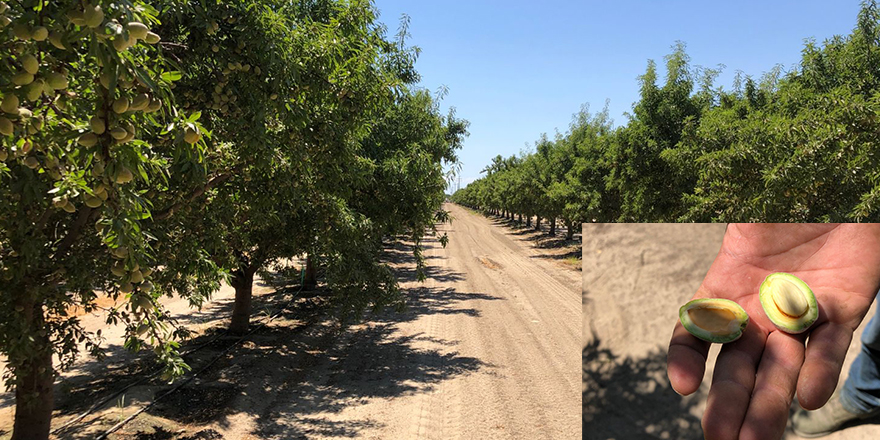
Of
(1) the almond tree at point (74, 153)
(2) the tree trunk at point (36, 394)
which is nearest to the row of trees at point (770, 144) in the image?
(1) the almond tree at point (74, 153)

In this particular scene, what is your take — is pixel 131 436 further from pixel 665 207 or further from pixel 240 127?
pixel 665 207

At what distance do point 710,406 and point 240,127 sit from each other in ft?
15.6

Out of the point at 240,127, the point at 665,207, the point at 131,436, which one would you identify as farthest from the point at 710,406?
the point at 665,207

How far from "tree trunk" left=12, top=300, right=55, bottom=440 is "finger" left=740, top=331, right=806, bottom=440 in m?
6.04

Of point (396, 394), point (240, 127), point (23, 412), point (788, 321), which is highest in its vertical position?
point (240, 127)

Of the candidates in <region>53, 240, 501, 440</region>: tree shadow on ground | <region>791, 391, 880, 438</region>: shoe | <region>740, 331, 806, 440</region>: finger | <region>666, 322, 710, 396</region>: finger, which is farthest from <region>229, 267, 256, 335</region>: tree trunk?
<region>791, 391, 880, 438</region>: shoe

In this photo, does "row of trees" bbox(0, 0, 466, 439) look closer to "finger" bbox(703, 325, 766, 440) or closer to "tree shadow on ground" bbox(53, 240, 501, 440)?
"finger" bbox(703, 325, 766, 440)

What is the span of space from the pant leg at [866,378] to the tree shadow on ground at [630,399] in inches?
21.5

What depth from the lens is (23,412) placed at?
242 inches

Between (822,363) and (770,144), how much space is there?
9.99m

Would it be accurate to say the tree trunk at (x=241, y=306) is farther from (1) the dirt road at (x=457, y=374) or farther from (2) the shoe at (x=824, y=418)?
(2) the shoe at (x=824, y=418)

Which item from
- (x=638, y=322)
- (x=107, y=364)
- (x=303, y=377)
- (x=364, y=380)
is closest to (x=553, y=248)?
(x=364, y=380)

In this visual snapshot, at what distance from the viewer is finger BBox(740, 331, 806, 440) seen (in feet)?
6.24

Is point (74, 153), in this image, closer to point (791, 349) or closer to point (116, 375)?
point (791, 349)
